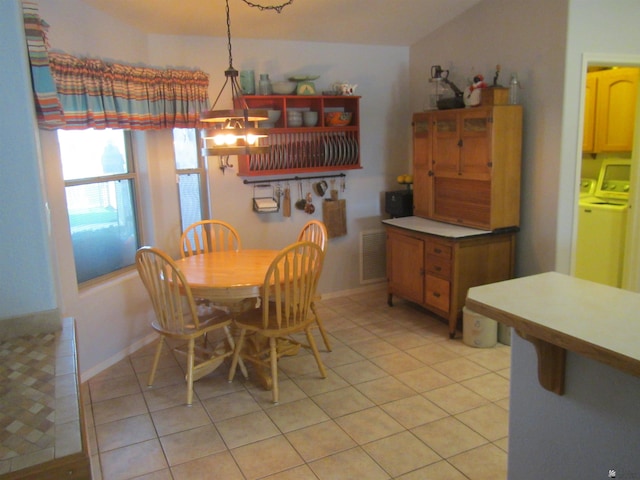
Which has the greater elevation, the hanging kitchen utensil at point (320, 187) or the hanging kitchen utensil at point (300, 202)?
the hanging kitchen utensil at point (320, 187)

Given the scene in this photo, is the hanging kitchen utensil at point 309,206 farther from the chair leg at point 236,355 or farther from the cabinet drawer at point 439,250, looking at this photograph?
the chair leg at point 236,355

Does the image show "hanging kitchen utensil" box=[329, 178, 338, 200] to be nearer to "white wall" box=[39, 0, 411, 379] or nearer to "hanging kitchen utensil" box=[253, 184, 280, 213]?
"white wall" box=[39, 0, 411, 379]

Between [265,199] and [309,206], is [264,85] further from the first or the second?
[309,206]

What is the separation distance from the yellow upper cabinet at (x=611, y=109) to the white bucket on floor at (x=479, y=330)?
84.3 inches

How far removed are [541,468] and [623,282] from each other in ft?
9.37

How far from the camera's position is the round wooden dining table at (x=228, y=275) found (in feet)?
9.64

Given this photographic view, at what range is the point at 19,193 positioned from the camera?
5.43ft

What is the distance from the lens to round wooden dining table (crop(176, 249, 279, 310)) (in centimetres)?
294

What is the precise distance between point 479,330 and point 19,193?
119 inches

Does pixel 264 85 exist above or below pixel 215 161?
above

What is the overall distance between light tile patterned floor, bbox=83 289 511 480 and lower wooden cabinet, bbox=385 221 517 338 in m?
0.35

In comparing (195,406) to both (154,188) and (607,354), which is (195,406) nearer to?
(154,188)

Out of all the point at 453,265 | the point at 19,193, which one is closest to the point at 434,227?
the point at 453,265

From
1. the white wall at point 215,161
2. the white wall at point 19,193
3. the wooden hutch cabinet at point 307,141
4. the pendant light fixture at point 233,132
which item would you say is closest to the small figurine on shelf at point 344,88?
the wooden hutch cabinet at point 307,141
